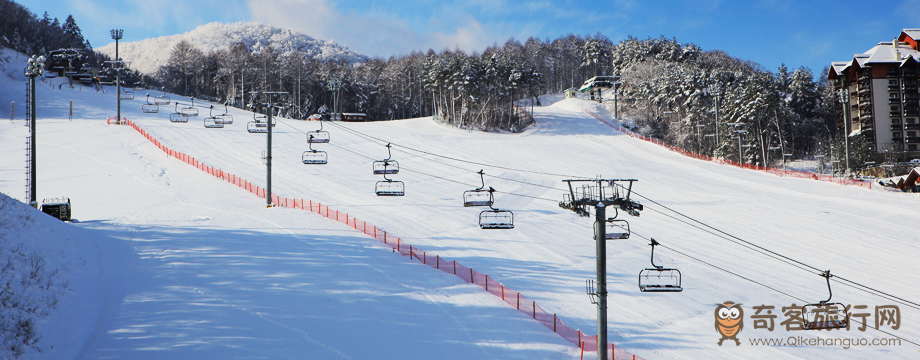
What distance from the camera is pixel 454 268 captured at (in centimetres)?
2136

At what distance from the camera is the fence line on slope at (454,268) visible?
16266 millimetres

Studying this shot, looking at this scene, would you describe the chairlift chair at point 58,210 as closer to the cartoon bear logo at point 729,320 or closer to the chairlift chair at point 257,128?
the chairlift chair at point 257,128

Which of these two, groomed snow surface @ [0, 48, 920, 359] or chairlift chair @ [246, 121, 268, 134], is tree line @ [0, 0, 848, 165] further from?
groomed snow surface @ [0, 48, 920, 359]

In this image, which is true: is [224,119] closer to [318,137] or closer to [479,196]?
[318,137]

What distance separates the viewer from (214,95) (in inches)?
4181

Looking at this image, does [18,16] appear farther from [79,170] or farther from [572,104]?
[572,104]

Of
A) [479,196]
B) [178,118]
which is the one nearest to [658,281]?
[479,196]

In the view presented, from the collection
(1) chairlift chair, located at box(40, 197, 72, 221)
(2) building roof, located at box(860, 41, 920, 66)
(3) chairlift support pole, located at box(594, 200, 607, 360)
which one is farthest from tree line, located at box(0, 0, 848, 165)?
(3) chairlift support pole, located at box(594, 200, 607, 360)

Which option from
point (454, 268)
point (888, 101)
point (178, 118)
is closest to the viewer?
point (454, 268)

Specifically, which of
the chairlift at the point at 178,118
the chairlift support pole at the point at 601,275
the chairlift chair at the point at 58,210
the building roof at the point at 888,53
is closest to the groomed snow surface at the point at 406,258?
the chairlift chair at the point at 58,210

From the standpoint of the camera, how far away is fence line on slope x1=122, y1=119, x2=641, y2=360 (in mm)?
16266

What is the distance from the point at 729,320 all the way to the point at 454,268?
10.1 m

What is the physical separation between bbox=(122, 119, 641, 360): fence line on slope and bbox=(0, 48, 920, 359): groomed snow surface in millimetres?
541

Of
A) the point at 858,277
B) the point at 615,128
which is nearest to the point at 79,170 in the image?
the point at 858,277
